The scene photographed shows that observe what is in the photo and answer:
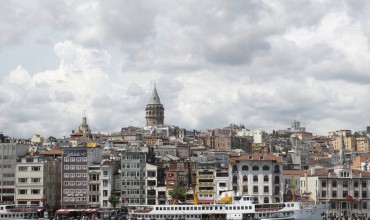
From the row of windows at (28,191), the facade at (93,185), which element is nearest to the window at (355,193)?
the facade at (93,185)

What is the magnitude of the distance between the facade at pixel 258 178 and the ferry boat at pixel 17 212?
90.1 feet

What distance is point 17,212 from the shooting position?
350 ft

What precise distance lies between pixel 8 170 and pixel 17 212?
638 inches

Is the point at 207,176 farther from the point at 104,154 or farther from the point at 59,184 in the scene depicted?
the point at 104,154

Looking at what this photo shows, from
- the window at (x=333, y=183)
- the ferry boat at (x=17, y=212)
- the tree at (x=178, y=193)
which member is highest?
the window at (x=333, y=183)

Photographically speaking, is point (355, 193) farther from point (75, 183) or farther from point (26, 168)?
point (26, 168)

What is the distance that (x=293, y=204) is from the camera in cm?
9862

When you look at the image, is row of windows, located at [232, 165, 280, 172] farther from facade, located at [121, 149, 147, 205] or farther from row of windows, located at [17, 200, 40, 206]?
row of windows, located at [17, 200, 40, 206]

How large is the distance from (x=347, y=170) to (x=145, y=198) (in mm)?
28806

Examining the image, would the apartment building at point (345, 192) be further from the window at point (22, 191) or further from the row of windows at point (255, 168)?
the window at point (22, 191)

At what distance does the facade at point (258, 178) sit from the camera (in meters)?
116

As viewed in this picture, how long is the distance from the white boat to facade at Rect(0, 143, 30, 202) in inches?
1088

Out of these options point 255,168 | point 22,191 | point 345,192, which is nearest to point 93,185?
point 22,191

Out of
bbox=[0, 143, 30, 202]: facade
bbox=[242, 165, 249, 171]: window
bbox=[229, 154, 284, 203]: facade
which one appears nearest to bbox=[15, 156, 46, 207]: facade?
bbox=[0, 143, 30, 202]: facade
